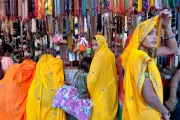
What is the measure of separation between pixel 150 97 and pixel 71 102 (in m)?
0.88

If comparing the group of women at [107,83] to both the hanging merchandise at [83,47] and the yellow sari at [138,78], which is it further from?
the hanging merchandise at [83,47]

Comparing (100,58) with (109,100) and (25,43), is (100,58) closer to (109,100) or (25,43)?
(109,100)

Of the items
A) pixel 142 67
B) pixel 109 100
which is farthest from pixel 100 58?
pixel 142 67

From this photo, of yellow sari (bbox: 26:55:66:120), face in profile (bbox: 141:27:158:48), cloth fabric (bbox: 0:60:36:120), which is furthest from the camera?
cloth fabric (bbox: 0:60:36:120)

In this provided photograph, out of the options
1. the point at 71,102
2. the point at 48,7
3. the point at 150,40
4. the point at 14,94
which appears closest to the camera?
the point at 150,40

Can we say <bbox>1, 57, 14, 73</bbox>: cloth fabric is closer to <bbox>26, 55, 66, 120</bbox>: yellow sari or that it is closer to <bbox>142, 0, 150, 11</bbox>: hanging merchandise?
<bbox>26, 55, 66, 120</bbox>: yellow sari

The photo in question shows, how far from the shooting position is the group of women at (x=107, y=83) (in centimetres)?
199

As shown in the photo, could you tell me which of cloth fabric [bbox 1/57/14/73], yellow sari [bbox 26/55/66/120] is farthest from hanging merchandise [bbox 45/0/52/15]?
yellow sari [bbox 26/55/66/120]

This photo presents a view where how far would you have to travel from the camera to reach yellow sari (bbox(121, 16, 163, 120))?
1981mm

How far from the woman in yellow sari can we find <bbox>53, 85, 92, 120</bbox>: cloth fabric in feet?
1.70

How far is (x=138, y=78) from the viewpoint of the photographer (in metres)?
1.98

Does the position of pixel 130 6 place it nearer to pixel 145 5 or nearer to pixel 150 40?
pixel 145 5

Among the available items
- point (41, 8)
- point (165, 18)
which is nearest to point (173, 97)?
point (165, 18)

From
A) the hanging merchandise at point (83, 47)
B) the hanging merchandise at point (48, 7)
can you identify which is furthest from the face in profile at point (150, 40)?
the hanging merchandise at point (48, 7)
